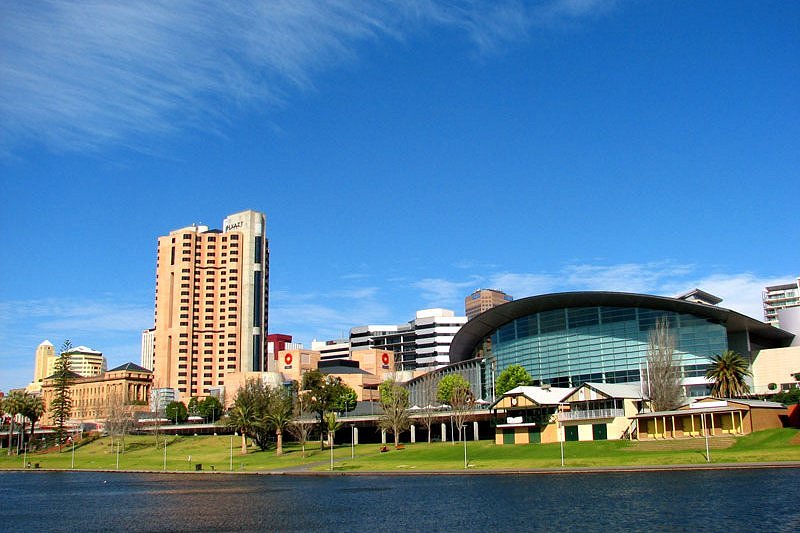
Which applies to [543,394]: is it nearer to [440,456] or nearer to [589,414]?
[589,414]

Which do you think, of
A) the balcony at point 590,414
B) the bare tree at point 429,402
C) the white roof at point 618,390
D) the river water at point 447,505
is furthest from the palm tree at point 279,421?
the white roof at point 618,390

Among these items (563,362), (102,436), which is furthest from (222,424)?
(563,362)

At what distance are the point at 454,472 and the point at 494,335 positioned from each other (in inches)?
3215

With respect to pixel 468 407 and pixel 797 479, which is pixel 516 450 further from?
pixel 797 479

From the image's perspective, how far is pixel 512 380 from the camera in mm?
143875

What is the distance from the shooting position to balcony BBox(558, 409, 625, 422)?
369ft

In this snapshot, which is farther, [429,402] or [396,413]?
[429,402]

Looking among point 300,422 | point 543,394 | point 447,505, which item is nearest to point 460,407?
point 543,394

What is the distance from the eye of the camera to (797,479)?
197 feet

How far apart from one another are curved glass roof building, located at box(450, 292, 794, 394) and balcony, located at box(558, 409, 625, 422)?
24.0 m

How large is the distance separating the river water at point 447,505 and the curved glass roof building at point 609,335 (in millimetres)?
64909

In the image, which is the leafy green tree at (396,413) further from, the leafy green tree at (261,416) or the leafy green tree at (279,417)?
the leafy green tree at (261,416)

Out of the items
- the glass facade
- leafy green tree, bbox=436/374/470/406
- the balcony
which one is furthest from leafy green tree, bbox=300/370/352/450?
the balcony

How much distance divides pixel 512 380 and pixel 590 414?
30896 millimetres
